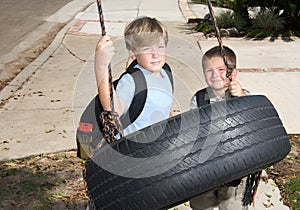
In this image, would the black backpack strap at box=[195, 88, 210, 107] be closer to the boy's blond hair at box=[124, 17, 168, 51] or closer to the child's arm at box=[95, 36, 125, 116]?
the boy's blond hair at box=[124, 17, 168, 51]

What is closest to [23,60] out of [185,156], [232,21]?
[232,21]

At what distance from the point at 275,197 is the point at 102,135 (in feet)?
5.85

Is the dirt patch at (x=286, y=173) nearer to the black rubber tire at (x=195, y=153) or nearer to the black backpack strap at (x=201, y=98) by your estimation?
the black backpack strap at (x=201, y=98)

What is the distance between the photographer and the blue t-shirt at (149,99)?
7.72ft

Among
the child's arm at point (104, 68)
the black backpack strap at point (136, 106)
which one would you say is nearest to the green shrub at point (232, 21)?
the black backpack strap at point (136, 106)

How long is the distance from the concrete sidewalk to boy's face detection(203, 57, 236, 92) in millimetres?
149

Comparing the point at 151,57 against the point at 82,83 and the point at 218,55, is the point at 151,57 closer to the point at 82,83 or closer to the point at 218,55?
the point at 218,55

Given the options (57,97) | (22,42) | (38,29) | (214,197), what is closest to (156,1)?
(38,29)

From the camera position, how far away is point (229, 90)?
234 centimetres

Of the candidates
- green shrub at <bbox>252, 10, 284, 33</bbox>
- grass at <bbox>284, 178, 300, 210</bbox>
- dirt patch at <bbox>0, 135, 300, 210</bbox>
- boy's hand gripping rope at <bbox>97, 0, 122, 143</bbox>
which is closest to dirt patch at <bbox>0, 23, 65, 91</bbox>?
dirt patch at <bbox>0, 135, 300, 210</bbox>

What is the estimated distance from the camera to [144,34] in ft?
8.16

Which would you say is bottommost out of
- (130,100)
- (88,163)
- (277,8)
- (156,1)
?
(156,1)

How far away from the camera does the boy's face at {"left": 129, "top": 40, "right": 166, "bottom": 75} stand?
97.6 inches

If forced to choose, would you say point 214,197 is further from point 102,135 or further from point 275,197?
point 275,197
